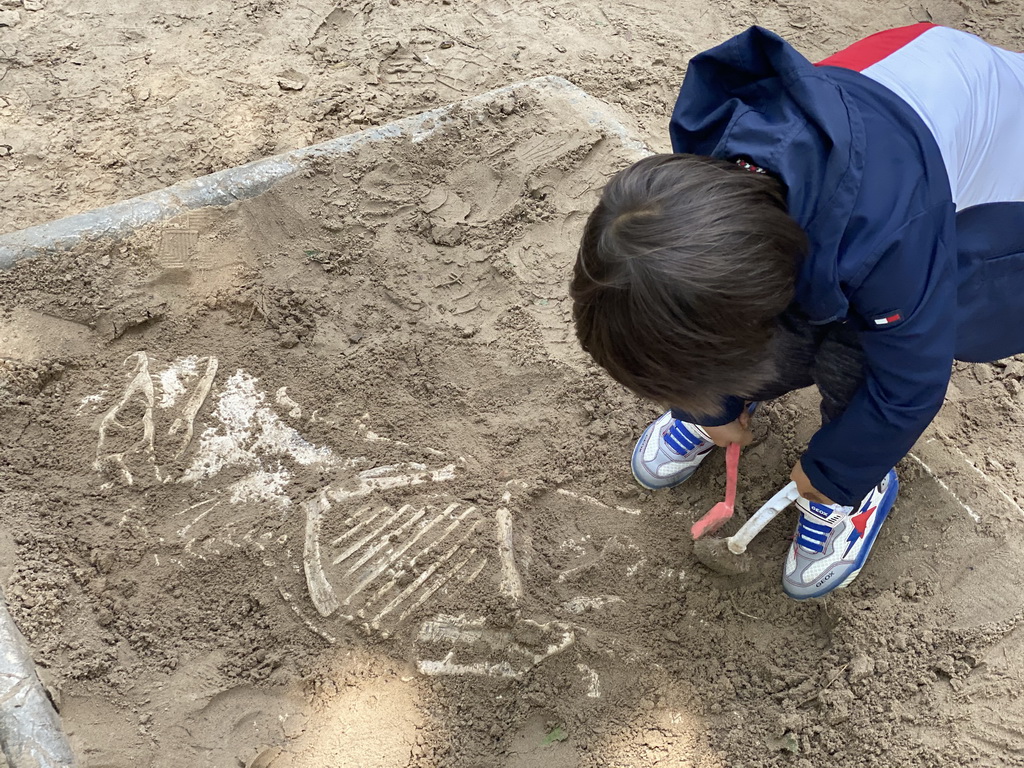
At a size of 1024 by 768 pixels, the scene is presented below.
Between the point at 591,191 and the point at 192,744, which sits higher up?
the point at 591,191

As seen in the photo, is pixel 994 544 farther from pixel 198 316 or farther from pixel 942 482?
pixel 198 316

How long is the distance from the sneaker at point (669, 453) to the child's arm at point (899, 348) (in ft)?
1.56

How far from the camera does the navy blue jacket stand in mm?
1263

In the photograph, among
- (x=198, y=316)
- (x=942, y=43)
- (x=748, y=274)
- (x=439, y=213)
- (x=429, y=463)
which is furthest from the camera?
(x=439, y=213)

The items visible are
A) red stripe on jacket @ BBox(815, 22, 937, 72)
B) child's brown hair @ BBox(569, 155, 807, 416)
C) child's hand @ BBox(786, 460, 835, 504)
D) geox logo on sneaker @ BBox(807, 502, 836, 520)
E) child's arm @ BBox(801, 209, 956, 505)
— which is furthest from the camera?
geox logo on sneaker @ BBox(807, 502, 836, 520)

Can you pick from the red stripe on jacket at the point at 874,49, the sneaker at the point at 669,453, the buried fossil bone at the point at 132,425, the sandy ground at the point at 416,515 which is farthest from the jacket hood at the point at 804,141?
the buried fossil bone at the point at 132,425

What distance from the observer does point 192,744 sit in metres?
1.68

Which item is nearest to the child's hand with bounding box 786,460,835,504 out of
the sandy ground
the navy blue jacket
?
the navy blue jacket

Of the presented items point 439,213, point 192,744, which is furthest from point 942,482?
point 192,744

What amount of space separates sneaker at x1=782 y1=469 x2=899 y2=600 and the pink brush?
0.17m

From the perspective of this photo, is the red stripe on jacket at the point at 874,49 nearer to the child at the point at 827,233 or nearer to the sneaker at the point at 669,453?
the child at the point at 827,233

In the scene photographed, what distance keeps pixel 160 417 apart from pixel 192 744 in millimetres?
885

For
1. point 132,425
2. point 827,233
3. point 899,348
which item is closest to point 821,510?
point 899,348

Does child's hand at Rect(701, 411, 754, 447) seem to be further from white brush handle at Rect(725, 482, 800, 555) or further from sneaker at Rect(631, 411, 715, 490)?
white brush handle at Rect(725, 482, 800, 555)
